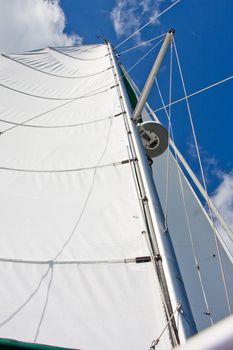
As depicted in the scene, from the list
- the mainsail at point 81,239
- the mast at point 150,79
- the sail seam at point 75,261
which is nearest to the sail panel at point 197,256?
the mainsail at point 81,239

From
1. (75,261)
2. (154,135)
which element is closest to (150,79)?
(154,135)

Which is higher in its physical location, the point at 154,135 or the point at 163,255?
the point at 154,135

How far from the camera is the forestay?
1.86m

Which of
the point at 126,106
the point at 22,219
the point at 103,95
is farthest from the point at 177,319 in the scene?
the point at 103,95

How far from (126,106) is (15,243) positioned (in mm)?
2086

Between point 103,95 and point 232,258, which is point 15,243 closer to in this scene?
point 232,258

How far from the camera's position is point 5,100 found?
17.6ft

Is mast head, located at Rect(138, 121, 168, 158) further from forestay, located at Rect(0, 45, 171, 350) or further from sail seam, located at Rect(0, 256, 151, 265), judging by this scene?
sail seam, located at Rect(0, 256, 151, 265)

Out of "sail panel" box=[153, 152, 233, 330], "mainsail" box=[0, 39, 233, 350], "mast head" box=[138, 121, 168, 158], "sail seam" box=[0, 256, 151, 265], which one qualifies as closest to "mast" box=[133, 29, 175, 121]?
"mast head" box=[138, 121, 168, 158]

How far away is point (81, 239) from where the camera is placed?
8.10 feet

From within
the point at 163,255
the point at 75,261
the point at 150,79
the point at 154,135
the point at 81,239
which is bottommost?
the point at 163,255

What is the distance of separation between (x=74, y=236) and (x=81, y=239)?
0.21 ft

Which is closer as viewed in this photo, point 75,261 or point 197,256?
point 75,261

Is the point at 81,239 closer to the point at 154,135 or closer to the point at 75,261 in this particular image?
the point at 75,261
